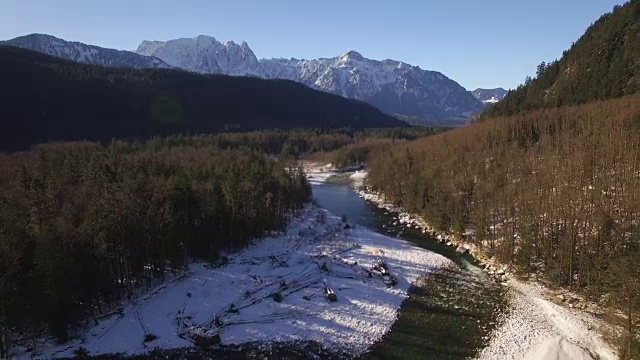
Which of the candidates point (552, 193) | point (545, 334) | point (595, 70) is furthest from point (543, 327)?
point (595, 70)

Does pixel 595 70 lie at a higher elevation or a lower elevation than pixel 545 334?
higher

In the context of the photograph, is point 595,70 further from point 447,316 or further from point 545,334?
point 447,316

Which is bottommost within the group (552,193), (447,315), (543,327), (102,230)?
(447,315)

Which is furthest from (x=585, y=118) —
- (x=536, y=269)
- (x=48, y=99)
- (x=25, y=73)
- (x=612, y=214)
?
(x=25, y=73)

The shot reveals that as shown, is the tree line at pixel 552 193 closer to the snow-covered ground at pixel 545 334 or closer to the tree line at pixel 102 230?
the snow-covered ground at pixel 545 334

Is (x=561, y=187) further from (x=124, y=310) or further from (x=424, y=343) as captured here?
(x=124, y=310)

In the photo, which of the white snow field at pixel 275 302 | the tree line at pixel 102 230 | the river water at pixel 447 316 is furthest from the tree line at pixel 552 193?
the tree line at pixel 102 230
